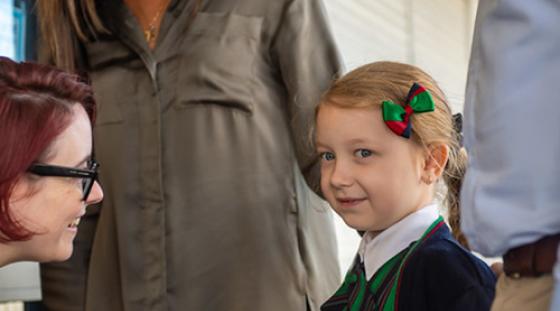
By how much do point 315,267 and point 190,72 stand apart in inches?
20.9

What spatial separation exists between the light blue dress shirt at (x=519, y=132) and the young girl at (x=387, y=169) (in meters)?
0.60

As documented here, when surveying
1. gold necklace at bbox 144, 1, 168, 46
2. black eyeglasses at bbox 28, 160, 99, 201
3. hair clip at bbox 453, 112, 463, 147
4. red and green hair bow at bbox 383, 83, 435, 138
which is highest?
gold necklace at bbox 144, 1, 168, 46

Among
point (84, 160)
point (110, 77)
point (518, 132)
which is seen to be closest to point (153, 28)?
point (110, 77)

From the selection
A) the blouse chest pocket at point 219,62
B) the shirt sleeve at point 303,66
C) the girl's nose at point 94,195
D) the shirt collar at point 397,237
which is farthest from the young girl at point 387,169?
the girl's nose at point 94,195

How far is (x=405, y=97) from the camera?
1773 millimetres

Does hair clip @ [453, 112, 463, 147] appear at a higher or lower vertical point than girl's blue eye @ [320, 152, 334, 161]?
higher

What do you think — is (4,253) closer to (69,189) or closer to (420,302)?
(69,189)

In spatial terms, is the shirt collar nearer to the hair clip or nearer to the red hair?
the hair clip

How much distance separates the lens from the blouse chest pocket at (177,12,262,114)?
1.96 metres

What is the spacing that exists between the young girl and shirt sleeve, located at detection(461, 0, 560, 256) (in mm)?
598

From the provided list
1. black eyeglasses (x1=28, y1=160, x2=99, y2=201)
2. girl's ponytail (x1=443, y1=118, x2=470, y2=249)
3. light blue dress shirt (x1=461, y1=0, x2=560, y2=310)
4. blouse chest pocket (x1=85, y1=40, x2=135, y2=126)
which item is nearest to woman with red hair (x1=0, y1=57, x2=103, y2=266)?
black eyeglasses (x1=28, y1=160, x2=99, y2=201)

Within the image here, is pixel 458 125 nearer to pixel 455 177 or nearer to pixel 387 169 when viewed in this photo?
pixel 455 177

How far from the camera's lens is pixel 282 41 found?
1.99m

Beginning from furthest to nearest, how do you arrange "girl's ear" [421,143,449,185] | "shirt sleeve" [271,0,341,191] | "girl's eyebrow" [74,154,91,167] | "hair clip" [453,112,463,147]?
"shirt sleeve" [271,0,341,191]
"hair clip" [453,112,463,147]
"girl's ear" [421,143,449,185]
"girl's eyebrow" [74,154,91,167]
